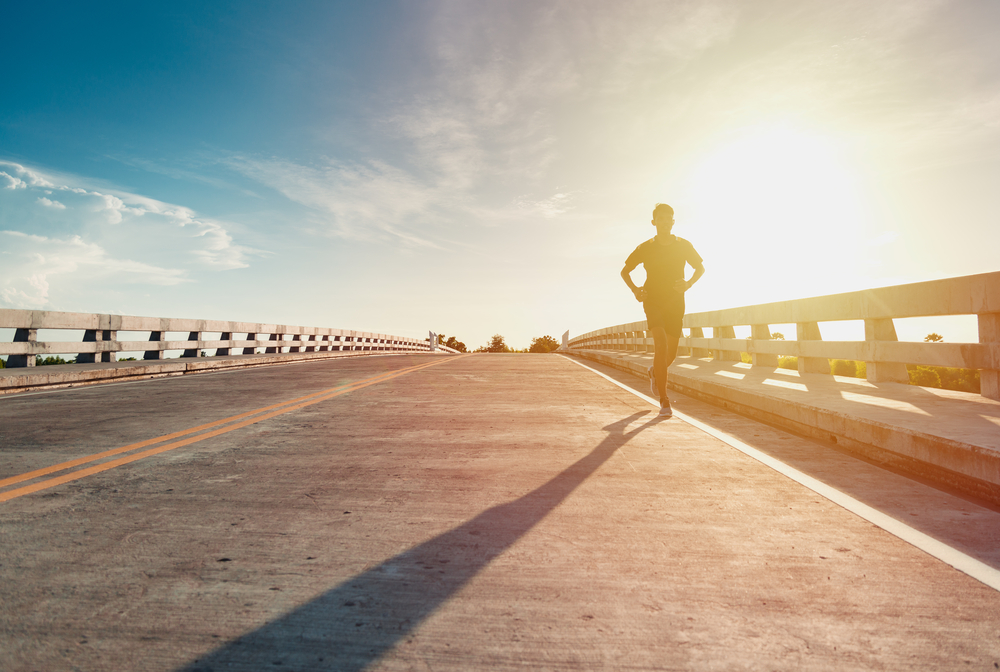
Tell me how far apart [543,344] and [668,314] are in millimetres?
120780

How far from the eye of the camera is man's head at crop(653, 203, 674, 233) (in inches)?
299

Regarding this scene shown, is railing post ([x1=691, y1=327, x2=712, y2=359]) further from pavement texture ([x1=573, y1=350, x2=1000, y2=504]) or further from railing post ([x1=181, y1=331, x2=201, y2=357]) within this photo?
railing post ([x1=181, y1=331, x2=201, y2=357])

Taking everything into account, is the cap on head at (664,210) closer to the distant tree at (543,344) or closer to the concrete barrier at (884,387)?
the concrete barrier at (884,387)

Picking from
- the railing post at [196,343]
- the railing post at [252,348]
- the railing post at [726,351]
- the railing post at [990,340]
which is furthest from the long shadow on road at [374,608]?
the railing post at [252,348]

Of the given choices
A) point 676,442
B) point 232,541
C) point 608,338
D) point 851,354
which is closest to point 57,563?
point 232,541

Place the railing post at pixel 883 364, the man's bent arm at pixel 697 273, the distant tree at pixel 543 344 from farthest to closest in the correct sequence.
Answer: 1. the distant tree at pixel 543 344
2. the railing post at pixel 883 364
3. the man's bent arm at pixel 697 273

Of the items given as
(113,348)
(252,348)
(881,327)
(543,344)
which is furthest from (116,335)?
(543,344)

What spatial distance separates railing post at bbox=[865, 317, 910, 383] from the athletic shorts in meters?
2.52

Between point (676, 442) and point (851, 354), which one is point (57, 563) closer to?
point (676, 442)

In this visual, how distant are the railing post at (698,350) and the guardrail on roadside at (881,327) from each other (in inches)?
60.1

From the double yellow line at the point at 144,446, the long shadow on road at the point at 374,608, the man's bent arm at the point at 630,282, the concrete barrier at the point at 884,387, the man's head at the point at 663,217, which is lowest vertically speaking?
the long shadow on road at the point at 374,608

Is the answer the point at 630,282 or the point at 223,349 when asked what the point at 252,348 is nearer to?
the point at 223,349

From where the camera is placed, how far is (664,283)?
25.1 feet

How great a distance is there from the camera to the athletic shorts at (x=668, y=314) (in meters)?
7.66
